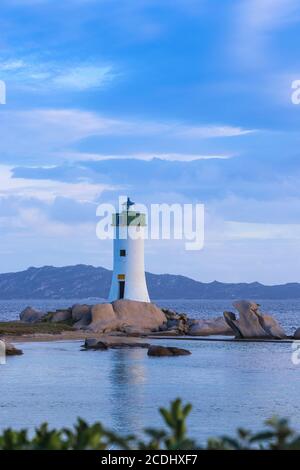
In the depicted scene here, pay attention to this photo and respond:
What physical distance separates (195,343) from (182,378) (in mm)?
21504

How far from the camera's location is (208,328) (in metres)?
69.2

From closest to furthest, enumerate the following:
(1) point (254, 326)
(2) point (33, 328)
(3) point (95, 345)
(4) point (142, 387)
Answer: (4) point (142, 387), (3) point (95, 345), (2) point (33, 328), (1) point (254, 326)

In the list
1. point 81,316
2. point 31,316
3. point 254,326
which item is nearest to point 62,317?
point 81,316

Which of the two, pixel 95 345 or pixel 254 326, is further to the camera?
pixel 254 326

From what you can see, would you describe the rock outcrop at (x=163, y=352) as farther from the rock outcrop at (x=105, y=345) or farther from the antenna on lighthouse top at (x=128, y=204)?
the antenna on lighthouse top at (x=128, y=204)

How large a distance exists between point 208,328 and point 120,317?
863 centimetres

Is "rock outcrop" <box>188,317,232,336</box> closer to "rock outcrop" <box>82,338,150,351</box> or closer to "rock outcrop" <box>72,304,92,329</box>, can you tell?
"rock outcrop" <box>72,304,92,329</box>

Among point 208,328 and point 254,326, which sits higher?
point 254,326

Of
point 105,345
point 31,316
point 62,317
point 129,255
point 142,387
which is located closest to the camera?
point 142,387

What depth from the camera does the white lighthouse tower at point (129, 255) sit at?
66.8 meters

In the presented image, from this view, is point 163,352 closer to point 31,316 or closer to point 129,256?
point 129,256

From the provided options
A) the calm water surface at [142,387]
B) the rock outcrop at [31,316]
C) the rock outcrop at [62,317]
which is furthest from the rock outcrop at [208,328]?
the rock outcrop at [31,316]

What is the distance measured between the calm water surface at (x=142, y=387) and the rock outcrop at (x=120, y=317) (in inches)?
366
